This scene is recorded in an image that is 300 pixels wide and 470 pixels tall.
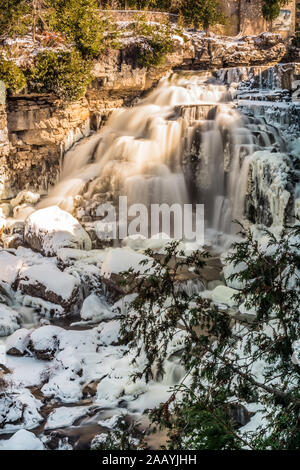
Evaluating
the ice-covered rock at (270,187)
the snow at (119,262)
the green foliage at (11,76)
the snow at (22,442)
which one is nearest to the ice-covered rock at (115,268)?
the snow at (119,262)

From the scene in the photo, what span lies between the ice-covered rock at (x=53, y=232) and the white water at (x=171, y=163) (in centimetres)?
171

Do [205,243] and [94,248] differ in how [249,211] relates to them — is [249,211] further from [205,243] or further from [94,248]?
[94,248]

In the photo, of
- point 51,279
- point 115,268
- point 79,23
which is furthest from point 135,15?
point 51,279

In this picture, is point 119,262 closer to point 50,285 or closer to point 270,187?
point 50,285

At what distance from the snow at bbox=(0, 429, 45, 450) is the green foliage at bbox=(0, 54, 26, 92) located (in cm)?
1195

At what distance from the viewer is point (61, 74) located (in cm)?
1700

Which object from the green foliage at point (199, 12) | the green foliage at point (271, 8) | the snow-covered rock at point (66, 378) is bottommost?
the snow-covered rock at point (66, 378)

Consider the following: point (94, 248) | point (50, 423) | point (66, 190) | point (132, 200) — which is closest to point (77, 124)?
point (66, 190)

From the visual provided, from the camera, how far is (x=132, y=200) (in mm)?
15930

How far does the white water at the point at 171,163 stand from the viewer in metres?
15.4

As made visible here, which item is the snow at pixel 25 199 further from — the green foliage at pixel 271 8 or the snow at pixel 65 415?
the green foliage at pixel 271 8

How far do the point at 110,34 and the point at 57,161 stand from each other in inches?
196

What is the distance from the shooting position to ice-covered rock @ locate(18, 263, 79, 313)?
37.5ft

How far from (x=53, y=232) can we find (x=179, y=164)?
493cm
